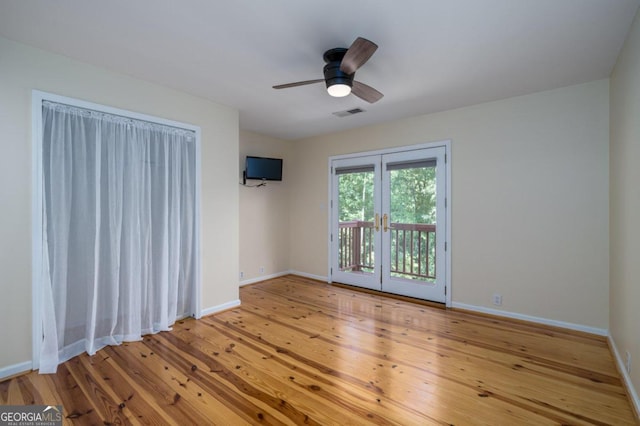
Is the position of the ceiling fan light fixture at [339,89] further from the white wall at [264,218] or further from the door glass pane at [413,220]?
the white wall at [264,218]

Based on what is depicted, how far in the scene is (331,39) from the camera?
2244 mm

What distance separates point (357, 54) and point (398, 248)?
3.08 metres

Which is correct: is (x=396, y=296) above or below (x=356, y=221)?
below

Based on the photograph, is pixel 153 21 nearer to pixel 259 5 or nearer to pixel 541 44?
pixel 259 5

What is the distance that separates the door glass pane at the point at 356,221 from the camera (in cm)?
479

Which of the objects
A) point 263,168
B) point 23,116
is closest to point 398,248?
point 263,168

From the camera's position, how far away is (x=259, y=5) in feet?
6.24

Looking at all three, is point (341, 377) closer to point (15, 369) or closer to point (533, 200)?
point (15, 369)

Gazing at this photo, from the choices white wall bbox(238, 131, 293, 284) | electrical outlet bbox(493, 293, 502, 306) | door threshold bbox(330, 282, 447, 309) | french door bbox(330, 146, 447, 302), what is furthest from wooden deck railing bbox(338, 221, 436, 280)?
white wall bbox(238, 131, 293, 284)

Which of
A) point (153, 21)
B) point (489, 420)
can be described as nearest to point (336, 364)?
point (489, 420)

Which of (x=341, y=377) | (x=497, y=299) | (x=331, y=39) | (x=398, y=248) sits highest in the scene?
(x=331, y=39)

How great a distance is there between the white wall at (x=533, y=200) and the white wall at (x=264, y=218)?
96.4 inches

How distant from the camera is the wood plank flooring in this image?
193 cm

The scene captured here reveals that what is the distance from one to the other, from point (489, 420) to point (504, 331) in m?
1.64
